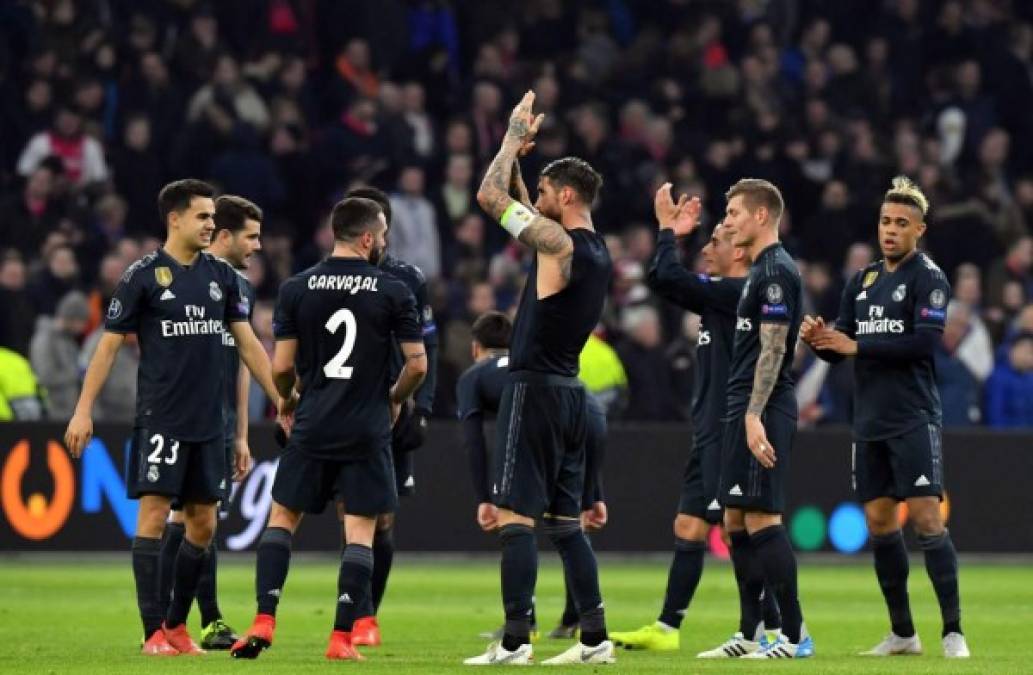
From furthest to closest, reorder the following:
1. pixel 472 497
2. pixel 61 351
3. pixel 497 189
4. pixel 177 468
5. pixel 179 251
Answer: pixel 61 351 → pixel 472 497 → pixel 179 251 → pixel 177 468 → pixel 497 189

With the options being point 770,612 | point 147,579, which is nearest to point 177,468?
point 147,579

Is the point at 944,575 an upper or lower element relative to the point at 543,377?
lower

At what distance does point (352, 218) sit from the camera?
39.8 ft

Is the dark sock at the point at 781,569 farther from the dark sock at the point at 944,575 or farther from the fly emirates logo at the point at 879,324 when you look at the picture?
the fly emirates logo at the point at 879,324

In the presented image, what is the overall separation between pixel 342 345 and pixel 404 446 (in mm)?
2268

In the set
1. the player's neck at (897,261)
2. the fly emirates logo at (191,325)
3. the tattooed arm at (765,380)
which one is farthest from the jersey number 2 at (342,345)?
the player's neck at (897,261)

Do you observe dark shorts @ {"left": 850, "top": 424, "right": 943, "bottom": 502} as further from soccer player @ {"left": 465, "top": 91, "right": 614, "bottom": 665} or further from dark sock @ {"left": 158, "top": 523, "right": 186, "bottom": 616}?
dark sock @ {"left": 158, "top": 523, "right": 186, "bottom": 616}

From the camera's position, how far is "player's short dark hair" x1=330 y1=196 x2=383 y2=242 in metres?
12.1

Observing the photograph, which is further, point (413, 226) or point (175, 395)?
point (413, 226)

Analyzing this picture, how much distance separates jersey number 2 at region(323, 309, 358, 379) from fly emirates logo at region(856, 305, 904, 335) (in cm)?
315

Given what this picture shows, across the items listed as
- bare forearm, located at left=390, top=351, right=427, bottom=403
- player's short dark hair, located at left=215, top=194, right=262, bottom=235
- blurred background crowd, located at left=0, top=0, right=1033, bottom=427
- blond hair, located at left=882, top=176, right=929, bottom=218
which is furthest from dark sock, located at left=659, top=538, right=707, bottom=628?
blurred background crowd, located at left=0, top=0, right=1033, bottom=427

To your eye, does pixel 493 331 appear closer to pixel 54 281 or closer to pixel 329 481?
pixel 329 481

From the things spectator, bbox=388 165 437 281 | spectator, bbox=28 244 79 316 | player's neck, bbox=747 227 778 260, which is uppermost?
spectator, bbox=388 165 437 281

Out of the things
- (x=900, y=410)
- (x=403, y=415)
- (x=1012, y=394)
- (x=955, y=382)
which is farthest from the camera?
(x=1012, y=394)
